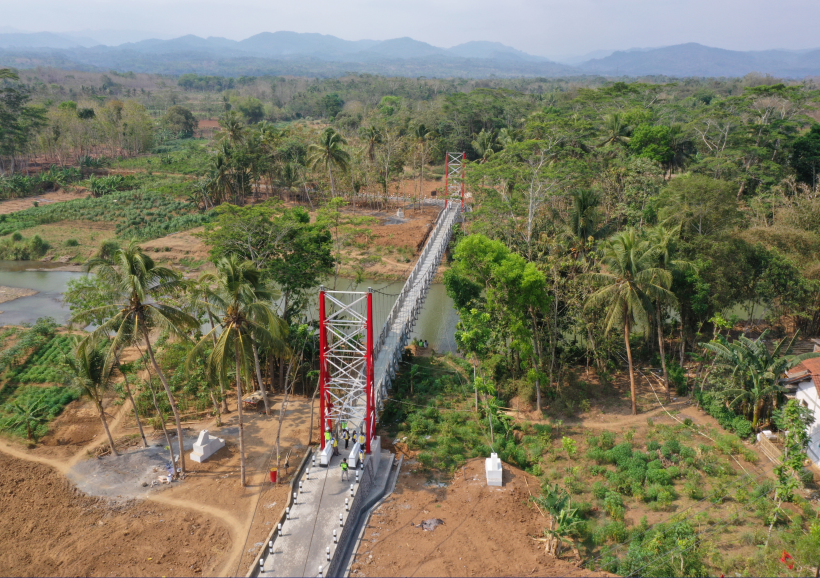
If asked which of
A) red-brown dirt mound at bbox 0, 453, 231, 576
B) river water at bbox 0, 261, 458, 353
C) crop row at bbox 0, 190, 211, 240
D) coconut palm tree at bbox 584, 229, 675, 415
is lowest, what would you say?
river water at bbox 0, 261, 458, 353

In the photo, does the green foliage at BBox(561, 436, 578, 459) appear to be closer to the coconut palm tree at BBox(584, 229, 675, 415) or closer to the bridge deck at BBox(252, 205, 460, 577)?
the coconut palm tree at BBox(584, 229, 675, 415)

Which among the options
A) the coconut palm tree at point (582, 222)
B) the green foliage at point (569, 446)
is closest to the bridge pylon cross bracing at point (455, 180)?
the coconut palm tree at point (582, 222)

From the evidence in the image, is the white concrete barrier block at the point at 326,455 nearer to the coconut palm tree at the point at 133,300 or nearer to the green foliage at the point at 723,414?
the coconut palm tree at the point at 133,300

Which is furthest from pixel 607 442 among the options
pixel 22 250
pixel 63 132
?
pixel 63 132

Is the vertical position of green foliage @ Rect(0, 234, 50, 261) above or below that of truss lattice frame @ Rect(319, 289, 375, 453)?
below

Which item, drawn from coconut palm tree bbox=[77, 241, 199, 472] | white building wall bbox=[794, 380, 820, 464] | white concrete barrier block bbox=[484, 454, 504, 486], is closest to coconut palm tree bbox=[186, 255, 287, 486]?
coconut palm tree bbox=[77, 241, 199, 472]

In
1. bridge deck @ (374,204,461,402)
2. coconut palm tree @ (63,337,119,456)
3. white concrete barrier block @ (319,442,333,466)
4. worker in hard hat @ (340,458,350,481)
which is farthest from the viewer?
bridge deck @ (374,204,461,402)

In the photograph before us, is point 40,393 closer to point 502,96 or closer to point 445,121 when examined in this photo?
point 445,121
